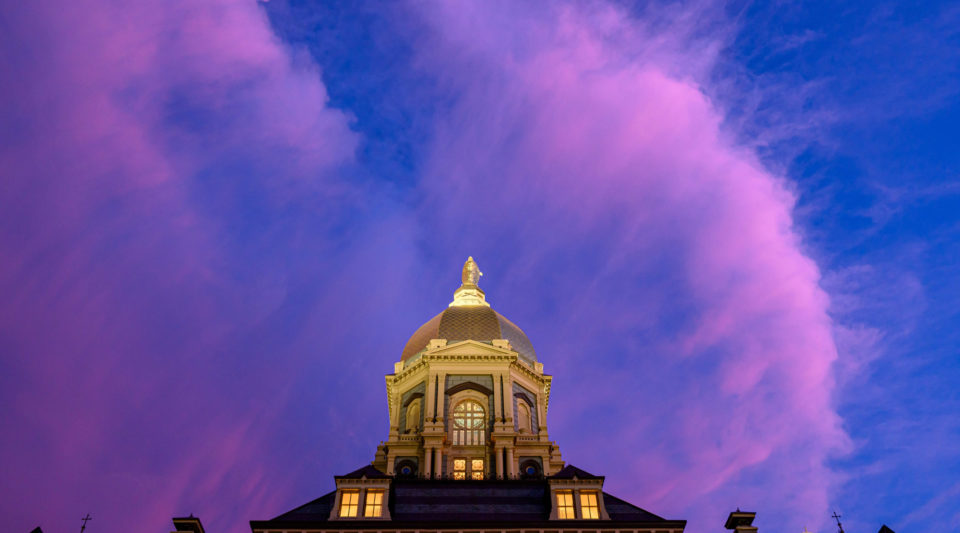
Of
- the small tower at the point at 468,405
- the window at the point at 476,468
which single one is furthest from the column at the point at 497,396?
the window at the point at 476,468

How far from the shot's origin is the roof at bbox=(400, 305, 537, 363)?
66.2 meters

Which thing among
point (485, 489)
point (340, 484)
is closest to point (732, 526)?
point (485, 489)

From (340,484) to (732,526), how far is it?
21740 mm

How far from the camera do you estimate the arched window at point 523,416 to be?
6077 centimetres

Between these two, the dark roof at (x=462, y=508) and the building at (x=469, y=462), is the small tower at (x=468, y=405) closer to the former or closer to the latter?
the building at (x=469, y=462)

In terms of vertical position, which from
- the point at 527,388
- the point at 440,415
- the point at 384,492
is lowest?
the point at 384,492

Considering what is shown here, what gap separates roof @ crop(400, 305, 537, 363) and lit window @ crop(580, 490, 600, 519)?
22.4m

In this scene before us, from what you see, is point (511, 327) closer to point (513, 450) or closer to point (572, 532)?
point (513, 450)

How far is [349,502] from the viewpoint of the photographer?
43.1 m

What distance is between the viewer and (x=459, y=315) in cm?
6856

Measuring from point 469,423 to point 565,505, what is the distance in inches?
684

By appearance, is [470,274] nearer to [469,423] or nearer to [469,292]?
[469,292]

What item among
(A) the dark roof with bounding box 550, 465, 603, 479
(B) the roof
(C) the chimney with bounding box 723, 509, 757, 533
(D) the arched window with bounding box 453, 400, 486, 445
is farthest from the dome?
(C) the chimney with bounding box 723, 509, 757, 533

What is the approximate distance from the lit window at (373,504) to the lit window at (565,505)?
9.74 meters
